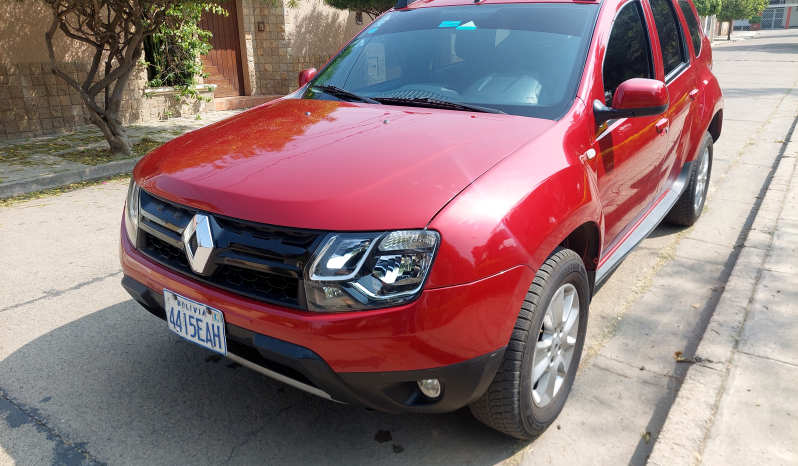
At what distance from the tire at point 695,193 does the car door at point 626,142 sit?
46.1 inches

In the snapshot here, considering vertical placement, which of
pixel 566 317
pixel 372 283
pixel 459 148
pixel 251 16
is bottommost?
pixel 566 317

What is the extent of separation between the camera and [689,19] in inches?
182

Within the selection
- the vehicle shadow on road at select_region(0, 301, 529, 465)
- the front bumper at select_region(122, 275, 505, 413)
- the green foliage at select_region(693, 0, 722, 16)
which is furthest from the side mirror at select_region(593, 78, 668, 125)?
the green foliage at select_region(693, 0, 722, 16)

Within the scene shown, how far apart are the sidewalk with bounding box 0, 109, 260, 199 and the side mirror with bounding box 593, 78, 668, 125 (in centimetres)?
624

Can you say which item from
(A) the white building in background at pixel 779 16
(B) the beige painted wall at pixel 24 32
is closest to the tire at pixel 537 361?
(B) the beige painted wall at pixel 24 32

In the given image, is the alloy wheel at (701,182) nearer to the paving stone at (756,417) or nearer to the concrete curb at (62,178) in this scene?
the paving stone at (756,417)

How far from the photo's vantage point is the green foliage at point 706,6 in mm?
37219

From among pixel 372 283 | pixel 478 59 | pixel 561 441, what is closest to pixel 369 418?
pixel 561 441

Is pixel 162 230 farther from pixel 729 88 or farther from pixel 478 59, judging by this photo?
pixel 729 88

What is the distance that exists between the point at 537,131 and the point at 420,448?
1.32m

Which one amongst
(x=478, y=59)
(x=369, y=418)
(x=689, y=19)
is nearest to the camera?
(x=369, y=418)

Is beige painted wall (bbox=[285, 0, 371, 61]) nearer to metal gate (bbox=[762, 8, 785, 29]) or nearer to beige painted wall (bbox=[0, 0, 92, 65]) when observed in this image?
beige painted wall (bbox=[0, 0, 92, 65])

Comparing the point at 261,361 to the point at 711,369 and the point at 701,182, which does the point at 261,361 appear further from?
the point at 701,182

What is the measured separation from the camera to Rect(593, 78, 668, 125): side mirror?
2684 mm
